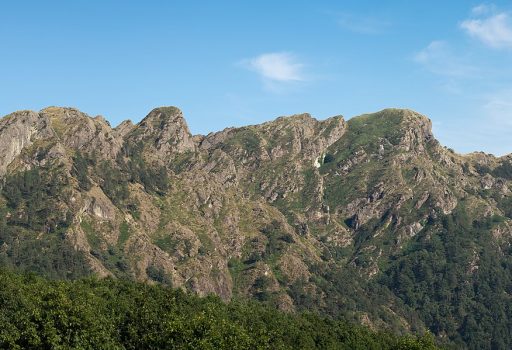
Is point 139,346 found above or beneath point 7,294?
beneath

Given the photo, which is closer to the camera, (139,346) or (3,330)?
(3,330)

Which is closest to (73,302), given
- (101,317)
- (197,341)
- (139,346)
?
(101,317)

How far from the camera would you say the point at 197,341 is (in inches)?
6964

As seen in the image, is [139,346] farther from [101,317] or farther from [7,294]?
[7,294]

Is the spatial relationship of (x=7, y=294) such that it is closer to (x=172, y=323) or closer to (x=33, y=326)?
(x=33, y=326)

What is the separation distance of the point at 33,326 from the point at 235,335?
5612cm

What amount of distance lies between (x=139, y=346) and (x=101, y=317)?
13.9 m

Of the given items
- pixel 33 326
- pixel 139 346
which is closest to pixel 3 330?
pixel 33 326

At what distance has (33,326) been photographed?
587ft

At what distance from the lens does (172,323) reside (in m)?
185

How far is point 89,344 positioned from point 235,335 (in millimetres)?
41711

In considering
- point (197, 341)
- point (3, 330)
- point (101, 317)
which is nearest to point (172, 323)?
point (197, 341)

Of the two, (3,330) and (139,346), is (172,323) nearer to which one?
(139,346)

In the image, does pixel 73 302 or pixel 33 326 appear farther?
pixel 73 302
